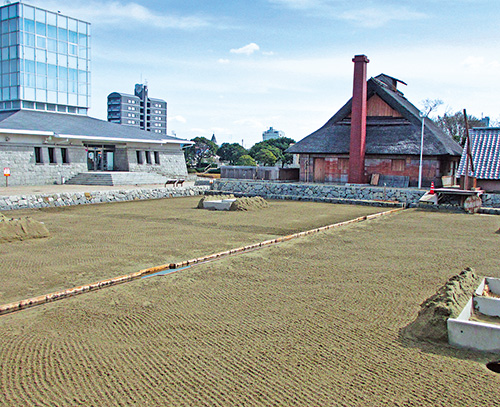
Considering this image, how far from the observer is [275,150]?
217 ft

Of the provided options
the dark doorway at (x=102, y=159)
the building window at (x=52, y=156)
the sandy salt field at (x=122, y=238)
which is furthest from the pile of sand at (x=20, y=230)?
the dark doorway at (x=102, y=159)

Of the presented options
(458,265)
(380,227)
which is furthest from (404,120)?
(458,265)

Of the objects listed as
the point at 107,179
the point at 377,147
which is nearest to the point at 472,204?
the point at 377,147

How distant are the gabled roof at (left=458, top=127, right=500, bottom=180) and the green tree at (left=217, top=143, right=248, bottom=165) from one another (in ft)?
156

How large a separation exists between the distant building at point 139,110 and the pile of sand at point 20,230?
113m

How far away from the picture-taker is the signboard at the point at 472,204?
20141 millimetres

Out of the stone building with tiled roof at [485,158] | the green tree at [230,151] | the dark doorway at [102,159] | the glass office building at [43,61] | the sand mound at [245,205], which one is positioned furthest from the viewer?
the green tree at [230,151]

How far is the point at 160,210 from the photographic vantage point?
20.0m

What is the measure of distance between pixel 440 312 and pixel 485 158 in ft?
69.7

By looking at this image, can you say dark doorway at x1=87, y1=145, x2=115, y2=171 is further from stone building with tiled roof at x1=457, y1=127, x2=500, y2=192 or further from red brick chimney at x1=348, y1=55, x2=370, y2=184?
stone building with tiled roof at x1=457, y1=127, x2=500, y2=192

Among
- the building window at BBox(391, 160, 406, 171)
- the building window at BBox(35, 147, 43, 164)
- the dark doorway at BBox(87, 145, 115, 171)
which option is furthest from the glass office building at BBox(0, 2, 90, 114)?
the building window at BBox(391, 160, 406, 171)

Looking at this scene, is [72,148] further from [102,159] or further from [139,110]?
[139,110]

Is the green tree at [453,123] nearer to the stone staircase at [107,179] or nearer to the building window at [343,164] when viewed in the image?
the building window at [343,164]

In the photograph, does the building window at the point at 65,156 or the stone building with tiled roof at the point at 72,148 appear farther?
the building window at the point at 65,156
